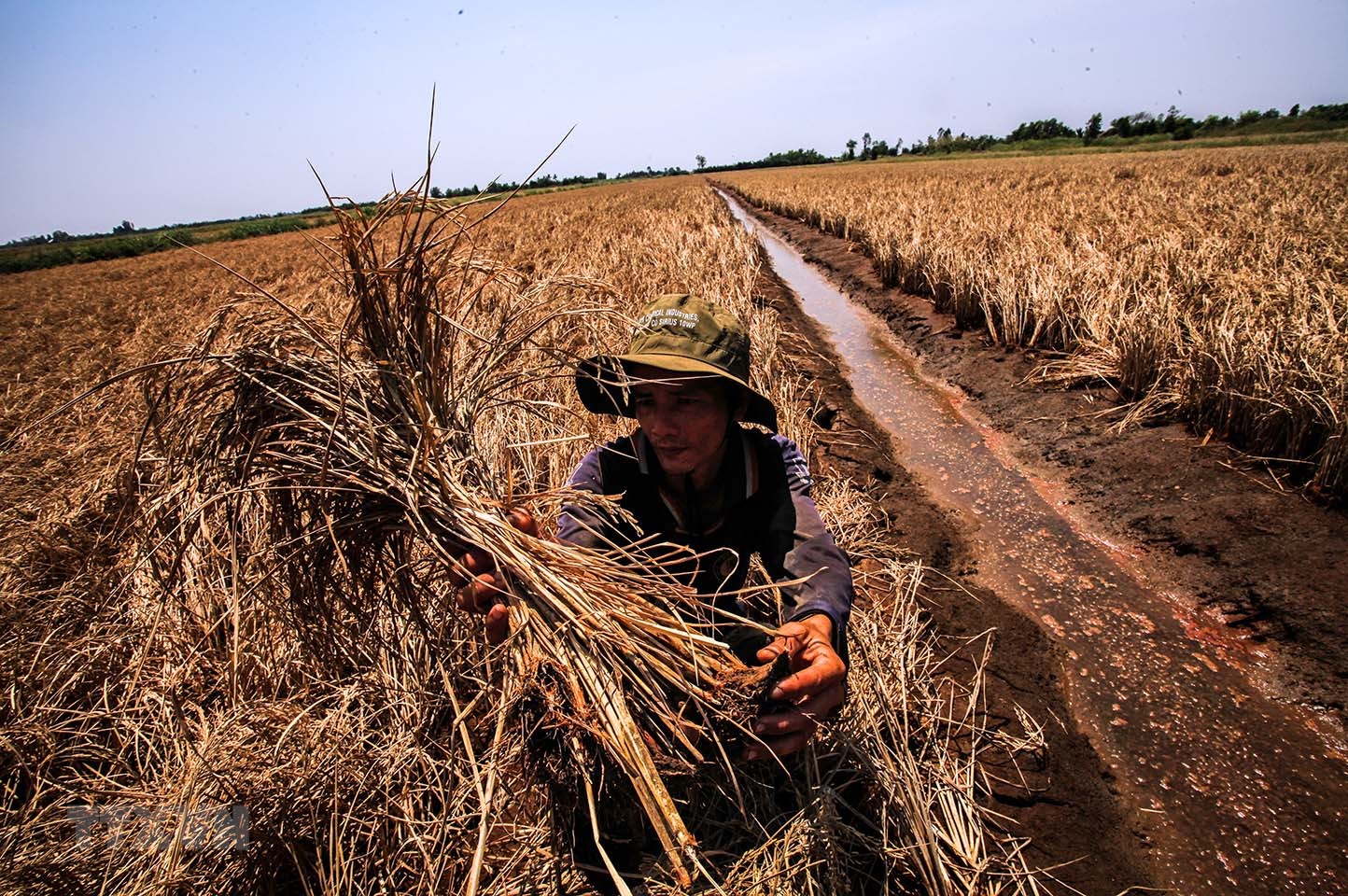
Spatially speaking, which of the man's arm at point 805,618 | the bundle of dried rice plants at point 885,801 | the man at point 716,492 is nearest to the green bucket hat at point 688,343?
the man at point 716,492

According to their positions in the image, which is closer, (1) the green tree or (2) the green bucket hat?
(2) the green bucket hat

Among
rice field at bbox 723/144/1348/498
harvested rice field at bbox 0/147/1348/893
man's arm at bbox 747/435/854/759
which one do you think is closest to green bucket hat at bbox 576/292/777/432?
harvested rice field at bbox 0/147/1348/893

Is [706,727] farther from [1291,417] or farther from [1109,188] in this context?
[1109,188]

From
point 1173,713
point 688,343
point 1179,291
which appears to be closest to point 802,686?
point 688,343

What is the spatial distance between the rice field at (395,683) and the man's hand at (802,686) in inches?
3.3

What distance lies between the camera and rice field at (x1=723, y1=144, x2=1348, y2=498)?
3.07 m

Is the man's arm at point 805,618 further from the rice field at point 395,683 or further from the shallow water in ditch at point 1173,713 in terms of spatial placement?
the shallow water in ditch at point 1173,713

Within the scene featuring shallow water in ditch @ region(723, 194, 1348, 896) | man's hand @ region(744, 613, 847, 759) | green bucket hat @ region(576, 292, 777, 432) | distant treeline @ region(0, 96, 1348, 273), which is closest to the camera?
man's hand @ region(744, 613, 847, 759)

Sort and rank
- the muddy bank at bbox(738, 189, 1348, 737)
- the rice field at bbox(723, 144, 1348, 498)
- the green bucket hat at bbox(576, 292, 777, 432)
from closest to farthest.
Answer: the green bucket hat at bbox(576, 292, 777, 432) → the muddy bank at bbox(738, 189, 1348, 737) → the rice field at bbox(723, 144, 1348, 498)

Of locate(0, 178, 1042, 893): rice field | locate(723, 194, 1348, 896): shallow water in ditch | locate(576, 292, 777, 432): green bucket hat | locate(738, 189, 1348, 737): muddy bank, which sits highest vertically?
locate(576, 292, 777, 432): green bucket hat

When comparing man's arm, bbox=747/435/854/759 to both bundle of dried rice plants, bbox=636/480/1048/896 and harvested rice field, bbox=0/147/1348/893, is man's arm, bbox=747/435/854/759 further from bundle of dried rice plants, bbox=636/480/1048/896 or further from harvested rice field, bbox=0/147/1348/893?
bundle of dried rice plants, bbox=636/480/1048/896

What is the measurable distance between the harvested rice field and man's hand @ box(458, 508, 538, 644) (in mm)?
43

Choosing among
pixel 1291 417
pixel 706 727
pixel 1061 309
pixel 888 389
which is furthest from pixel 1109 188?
pixel 706 727

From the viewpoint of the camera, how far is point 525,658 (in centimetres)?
119
